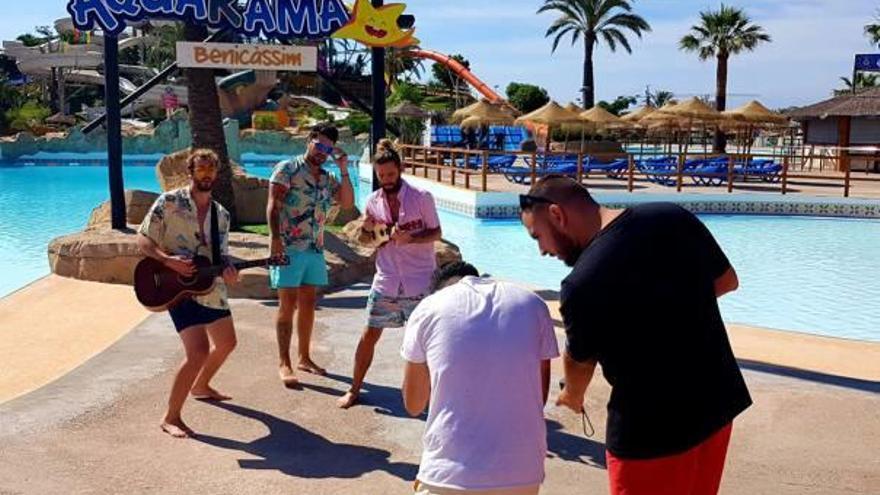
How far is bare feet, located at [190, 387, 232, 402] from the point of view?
5.45m

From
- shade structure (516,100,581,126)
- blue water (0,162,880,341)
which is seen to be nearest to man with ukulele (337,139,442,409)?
blue water (0,162,880,341)

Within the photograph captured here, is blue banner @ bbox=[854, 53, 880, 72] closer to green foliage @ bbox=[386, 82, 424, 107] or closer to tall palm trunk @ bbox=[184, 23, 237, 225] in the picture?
green foliage @ bbox=[386, 82, 424, 107]

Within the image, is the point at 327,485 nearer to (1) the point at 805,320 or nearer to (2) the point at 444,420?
(2) the point at 444,420

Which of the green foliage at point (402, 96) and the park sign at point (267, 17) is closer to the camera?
the park sign at point (267, 17)

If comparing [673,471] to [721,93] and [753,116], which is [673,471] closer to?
[753,116]

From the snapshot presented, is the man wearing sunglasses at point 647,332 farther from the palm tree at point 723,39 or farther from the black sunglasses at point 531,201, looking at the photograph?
the palm tree at point 723,39

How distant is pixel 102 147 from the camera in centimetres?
3956

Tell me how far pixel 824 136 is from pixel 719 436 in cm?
3436

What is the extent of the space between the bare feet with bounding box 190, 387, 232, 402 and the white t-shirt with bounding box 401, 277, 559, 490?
127 inches

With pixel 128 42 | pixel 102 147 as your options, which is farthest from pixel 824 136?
pixel 128 42

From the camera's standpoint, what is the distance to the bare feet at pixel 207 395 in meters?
5.45

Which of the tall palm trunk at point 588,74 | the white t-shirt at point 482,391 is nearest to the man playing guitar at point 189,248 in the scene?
the white t-shirt at point 482,391

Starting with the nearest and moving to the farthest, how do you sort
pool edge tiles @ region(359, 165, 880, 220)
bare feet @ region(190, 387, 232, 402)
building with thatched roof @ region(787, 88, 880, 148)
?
bare feet @ region(190, 387, 232, 402) → pool edge tiles @ region(359, 165, 880, 220) → building with thatched roof @ region(787, 88, 880, 148)

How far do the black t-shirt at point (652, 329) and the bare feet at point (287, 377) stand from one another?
11.6 feet
